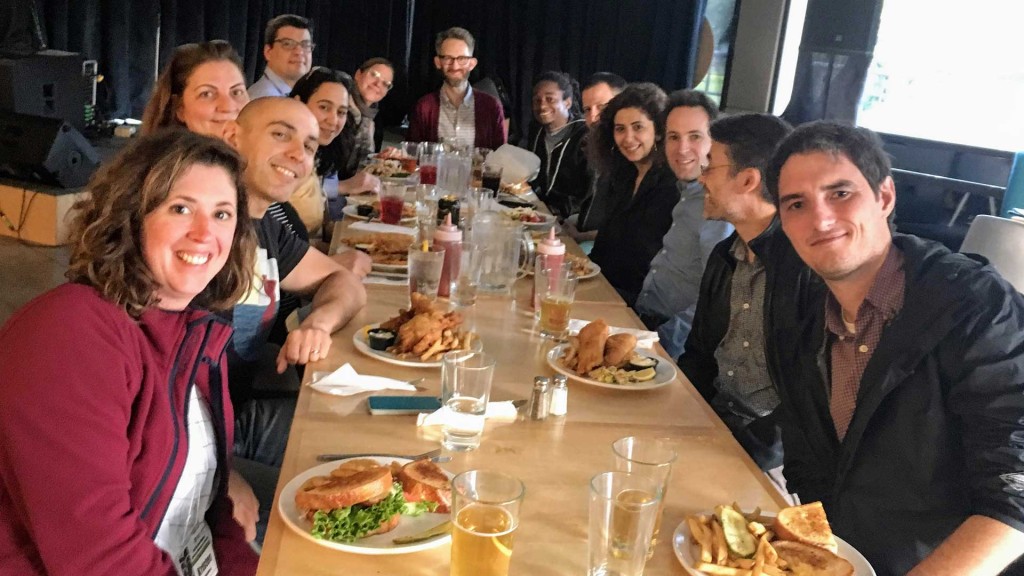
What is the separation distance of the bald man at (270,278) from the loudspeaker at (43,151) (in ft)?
9.98

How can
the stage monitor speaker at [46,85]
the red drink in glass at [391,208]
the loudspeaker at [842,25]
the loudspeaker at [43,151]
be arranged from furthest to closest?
the stage monitor speaker at [46,85]
the loudspeaker at [842,25]
the loudspeaker at [43,151]
the red drink in glass at [391,208]

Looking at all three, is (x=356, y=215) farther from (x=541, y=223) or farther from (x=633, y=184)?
(x=633, y=184)

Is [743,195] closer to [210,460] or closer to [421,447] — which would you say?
[421,447]

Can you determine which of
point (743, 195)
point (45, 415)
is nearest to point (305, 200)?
point (743, 195)

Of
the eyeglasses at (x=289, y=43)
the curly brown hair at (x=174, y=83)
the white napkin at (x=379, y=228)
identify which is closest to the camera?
the curly brown hair at (x=174, y=83)

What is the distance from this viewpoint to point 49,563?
1.12 m

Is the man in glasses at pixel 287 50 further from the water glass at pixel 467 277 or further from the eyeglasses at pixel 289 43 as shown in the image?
the water glass at pixel 467 277

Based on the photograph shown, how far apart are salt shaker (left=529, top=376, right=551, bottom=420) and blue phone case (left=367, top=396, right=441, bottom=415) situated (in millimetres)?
A: 162

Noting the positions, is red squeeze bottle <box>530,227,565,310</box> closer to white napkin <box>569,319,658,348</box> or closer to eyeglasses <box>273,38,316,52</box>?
white napkin <box>569,319,658,348</box>

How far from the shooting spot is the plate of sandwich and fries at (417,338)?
174 centimetres

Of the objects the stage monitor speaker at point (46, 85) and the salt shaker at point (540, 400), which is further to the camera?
the stage monitor speaker at point (46, 85)

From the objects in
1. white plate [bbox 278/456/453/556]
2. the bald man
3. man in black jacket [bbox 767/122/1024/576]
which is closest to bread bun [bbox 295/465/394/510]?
white plate [bbox 278/456/453/556]

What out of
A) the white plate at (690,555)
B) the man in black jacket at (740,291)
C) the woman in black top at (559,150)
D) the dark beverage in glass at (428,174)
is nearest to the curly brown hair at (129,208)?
the white plate at (690,555)

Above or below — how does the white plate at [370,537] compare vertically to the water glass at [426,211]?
below
